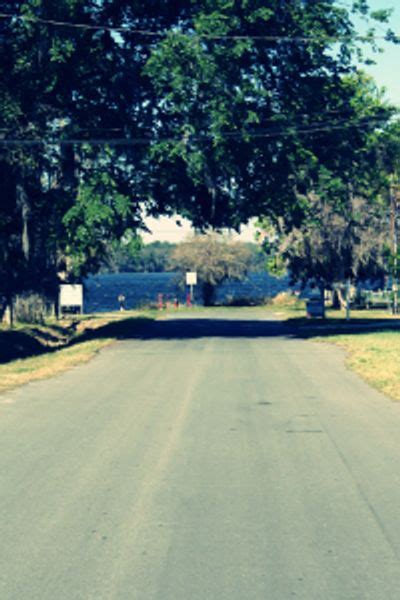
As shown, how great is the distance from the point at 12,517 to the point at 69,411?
6153 millimetres

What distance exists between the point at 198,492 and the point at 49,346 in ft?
84.8

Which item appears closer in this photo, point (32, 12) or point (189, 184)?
point (32, 12)

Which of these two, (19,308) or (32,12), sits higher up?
(32,12)

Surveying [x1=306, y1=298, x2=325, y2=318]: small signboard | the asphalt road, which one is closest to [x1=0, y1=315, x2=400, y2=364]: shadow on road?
[x1=306, y1=298, x2=325, y2=318]: small signboard

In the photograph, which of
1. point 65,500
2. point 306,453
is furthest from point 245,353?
point 65,500

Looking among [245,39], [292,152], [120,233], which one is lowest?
[120,233]

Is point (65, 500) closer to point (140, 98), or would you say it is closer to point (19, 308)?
point (140, 98)

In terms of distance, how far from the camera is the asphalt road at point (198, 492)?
20.6 ft

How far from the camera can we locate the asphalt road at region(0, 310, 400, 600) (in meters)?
6.29

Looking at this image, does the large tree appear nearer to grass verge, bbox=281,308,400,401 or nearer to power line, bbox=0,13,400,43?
power line, bbox=0,13,400,43

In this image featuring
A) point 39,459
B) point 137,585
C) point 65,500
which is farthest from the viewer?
point 39,459

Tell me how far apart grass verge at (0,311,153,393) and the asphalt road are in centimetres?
251

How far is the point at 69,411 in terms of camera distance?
1402cm

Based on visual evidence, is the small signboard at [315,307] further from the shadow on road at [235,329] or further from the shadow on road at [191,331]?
the shadow on road at [191,331]
